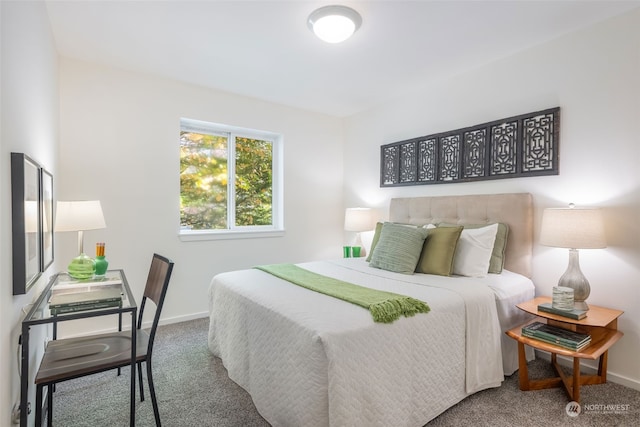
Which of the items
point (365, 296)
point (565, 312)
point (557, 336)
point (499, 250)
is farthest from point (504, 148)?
point (365, 296)

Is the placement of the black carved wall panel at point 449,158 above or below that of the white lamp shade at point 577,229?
above

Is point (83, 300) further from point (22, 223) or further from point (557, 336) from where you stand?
point (557, 336)

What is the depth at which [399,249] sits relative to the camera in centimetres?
267

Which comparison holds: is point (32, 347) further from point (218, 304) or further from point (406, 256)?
point (406, 256)

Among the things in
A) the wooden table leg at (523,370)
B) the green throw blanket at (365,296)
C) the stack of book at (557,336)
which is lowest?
the wooden table leg at (523,370)

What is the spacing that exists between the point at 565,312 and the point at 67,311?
2.72 metres

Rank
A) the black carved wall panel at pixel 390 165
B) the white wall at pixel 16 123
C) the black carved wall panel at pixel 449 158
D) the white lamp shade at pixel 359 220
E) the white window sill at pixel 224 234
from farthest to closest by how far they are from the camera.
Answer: the white lamp shade at pixel 359 220, the black carved wall panel at pixel 390 165, the white window sill at pixel 224 234, the black carved wall panel at pixel 449 158, the white wall at pixel 16 123

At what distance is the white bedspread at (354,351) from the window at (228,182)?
148 cm

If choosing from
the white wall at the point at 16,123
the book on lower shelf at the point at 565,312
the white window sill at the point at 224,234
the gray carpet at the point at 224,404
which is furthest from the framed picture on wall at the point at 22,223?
the book on lower shelf at the point at 565,312

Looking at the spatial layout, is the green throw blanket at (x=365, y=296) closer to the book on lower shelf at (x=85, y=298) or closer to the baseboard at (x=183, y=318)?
the book on lower shelf at (x=85, y=298)

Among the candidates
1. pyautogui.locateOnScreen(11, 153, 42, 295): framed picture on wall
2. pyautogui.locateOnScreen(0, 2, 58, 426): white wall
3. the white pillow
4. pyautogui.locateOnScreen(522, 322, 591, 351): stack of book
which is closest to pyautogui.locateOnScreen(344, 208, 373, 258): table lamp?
the white pillow

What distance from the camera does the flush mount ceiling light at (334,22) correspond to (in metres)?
2.07

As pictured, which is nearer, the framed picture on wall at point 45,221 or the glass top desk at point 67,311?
the glass top desk at point 67,311

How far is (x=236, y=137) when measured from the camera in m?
3.89
